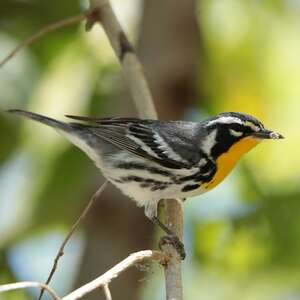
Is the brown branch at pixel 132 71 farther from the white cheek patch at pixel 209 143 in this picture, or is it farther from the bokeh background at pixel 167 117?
the bokeh background at pixel 167 117

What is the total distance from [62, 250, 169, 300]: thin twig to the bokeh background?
1371 millimetres

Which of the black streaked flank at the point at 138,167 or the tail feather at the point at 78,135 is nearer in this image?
the black streaked flank at the point at 138,167

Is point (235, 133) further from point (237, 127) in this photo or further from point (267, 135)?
point (267, 135)

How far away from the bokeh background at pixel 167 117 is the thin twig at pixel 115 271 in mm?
1371

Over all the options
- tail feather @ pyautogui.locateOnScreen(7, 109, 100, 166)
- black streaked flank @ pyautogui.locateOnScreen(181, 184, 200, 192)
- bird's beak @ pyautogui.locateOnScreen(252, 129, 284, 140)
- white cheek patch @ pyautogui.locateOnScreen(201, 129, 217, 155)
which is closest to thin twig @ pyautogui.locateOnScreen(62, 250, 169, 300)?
black streaked flank @ pyautogui.locateOnScreen(181, 184, 200, 192)

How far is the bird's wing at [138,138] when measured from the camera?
4.04m

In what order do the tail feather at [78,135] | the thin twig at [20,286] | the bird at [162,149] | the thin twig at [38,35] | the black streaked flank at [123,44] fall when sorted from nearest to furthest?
1. the thin twig at [20,286]
2. the thin twig at [38,35]
3. the bird at [162,149]
4. the black streaked flank at [123,44]
5. the tail feather at [78,135]

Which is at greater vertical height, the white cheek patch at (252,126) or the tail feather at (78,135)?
the tail feather at (78,135)

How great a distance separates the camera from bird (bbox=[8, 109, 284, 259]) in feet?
12.8

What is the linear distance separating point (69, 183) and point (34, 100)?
0.56 m

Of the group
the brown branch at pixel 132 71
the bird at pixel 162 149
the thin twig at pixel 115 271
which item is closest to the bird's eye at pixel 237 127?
the bird at pixel 162 149

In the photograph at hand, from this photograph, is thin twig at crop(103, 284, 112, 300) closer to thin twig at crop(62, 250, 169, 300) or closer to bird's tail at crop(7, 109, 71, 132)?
thin twig at crop(62, 250, 169, 300)

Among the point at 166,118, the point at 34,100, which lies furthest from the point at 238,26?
the point at 34,100

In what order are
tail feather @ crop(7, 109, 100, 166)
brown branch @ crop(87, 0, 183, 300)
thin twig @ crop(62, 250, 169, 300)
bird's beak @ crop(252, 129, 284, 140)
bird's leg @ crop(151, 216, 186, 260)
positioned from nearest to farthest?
thin twig @ crop(62, 250, 169, 300) → bird's leg @ crop(151, 216, 186, 260) → brown branch @ crop(87, 0, 183, 300) → bird's beak @ crop(252, 129, 284, 140) → tail feather @ crop(7, 109, 100, 166)
